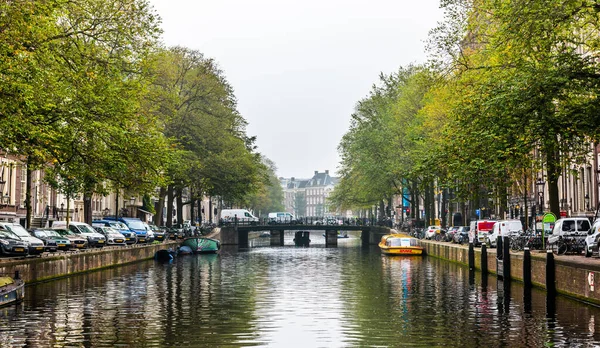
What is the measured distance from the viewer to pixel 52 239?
4728 centimetres

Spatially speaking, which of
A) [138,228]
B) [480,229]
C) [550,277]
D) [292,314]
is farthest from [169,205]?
[292,314]

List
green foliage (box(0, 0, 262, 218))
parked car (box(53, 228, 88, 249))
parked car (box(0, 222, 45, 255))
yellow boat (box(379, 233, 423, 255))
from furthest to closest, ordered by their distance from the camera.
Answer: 1. yellow boat (box(379, 233, 423, 255))
2. parked car (box(53, 228, 88, 249))
3. parked car (box(0, 222, 45, 255))
4. green foliage (box(0, 0, 262, 218))

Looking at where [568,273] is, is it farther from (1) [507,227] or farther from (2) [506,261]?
(1) [507,227]

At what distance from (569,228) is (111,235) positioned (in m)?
31.8

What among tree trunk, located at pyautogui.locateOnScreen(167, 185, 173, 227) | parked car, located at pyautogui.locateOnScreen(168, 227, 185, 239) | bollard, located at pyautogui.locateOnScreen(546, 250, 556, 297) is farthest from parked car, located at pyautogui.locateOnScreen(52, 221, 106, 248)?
bollard, located at pyautogui.locateOnScreen(546, 250, 556, 297)

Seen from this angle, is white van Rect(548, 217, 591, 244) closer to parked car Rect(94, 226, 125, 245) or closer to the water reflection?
the water reflection

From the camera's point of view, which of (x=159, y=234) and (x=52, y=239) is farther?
(x=159, y=234)

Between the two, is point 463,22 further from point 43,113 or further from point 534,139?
point 43,113

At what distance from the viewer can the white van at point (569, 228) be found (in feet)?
135

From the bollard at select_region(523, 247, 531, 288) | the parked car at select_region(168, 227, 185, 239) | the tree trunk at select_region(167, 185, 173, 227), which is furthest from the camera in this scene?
the tree trunk at select_region(167, 185, 173, 227)

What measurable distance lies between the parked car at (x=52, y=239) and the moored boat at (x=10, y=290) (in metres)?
→ 15.8

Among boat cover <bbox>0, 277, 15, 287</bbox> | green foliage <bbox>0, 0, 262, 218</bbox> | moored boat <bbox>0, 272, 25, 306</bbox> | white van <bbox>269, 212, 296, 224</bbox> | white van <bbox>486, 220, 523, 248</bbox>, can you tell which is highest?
green foliage <bbox>0, 0, 262, 218</bbox>

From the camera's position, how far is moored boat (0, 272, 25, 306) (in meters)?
27.9

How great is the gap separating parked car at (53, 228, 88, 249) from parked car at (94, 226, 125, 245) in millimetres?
7071
